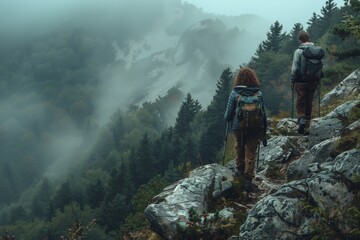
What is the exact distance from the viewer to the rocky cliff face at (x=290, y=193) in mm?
5727

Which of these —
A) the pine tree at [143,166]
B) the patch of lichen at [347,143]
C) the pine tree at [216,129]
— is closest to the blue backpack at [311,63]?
the patch of lichen at [347,143]

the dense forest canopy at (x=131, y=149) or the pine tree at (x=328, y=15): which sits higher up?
the pine tree at (x=328, y=15)

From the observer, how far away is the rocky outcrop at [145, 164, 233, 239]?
777 cm

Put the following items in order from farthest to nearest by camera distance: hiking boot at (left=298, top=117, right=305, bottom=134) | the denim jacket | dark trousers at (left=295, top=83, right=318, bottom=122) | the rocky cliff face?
hiking boot at (left=298, top=117, right=305, bottom=134)
dark trousers at (left=295, top=83, right=318, bottom=122)
the denim jacket
the rocky cliff face

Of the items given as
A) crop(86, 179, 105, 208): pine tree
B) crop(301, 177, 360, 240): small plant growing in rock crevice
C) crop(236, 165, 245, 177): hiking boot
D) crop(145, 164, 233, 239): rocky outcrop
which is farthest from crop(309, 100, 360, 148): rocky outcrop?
crop(86, 179, 105, 208): pine tree

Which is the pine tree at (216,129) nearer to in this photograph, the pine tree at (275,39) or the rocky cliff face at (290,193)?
the pine tree at (275,39)

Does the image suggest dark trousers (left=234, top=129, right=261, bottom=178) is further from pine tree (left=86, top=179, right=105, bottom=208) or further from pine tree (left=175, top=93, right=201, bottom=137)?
pine tree (left=175, top=93, right=201, bottom=137)

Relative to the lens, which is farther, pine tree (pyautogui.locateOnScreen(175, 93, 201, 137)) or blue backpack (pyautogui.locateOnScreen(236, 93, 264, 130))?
pine tree (pyautogui.locateOnScreen(175, 93, 201, 137))

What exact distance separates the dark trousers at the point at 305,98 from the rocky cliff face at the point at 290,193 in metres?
0.80

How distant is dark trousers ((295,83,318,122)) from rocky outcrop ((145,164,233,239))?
11.8 ft

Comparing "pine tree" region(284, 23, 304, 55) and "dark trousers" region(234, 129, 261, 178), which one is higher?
"pine tree" region(284, 23, 304, 55)

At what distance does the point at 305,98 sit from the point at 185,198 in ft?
17.7

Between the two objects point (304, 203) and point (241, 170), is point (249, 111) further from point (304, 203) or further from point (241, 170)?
point (304, 203)

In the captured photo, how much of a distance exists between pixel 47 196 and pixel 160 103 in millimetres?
59908
